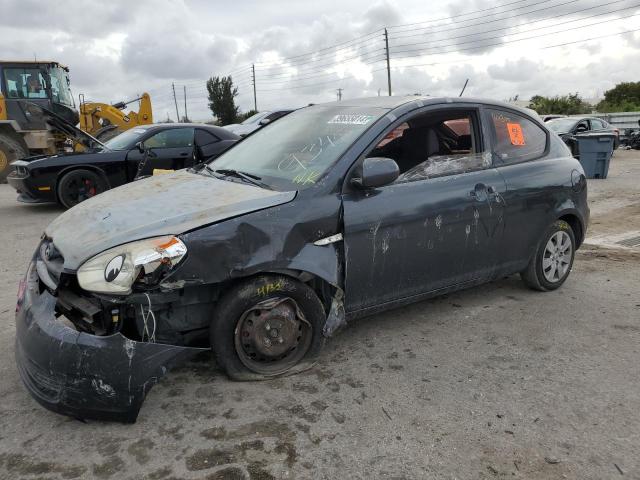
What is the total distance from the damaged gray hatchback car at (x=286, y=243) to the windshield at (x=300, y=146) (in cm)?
1

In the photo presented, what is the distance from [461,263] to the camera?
3836mm

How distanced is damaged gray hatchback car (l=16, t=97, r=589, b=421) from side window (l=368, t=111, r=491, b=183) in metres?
0.01

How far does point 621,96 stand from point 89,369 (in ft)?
186

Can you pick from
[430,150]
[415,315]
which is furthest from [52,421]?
[430,150]

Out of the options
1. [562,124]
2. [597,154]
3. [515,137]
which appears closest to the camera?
[515,137]

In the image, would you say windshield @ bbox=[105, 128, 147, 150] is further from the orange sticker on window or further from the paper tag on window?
the orange sticker on window

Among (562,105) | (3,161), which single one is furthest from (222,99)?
(3,161)

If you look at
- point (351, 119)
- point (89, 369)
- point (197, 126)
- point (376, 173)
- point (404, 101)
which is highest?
point (197, 126)

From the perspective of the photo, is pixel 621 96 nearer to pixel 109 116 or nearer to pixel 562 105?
pixel 562 105

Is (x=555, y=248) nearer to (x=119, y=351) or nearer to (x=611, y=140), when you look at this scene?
(x=119, y=351)

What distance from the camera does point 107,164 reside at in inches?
342

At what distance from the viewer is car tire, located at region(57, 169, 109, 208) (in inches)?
339

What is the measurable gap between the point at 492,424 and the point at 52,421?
2.25 m

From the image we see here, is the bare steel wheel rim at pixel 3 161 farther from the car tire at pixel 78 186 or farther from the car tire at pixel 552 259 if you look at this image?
the car tire at pixel 552 259
